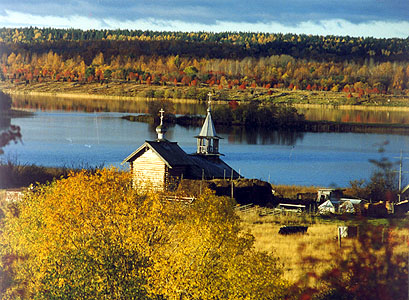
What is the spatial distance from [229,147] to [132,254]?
145ft

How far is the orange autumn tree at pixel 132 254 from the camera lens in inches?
601

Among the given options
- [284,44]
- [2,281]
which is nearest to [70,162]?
[2,281]

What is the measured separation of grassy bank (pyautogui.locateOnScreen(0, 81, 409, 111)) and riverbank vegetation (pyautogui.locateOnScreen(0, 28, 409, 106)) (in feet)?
0.52

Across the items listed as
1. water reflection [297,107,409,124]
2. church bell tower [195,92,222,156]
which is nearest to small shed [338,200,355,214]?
church bell tower [195,92,222,156]

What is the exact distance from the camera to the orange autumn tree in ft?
50.1

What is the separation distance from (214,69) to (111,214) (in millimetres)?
68742

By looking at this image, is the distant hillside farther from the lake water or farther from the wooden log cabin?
the wooden log cabin

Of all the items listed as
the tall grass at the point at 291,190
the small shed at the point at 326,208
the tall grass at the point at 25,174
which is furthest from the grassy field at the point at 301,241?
the tall grass at the point at 25,174

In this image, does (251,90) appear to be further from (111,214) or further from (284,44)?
(111,214)

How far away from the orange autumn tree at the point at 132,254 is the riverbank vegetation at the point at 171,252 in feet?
0.10

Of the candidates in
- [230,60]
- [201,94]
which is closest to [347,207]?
[201,94]

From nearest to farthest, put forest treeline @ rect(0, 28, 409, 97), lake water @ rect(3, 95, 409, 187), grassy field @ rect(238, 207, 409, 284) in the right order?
grassy field @ rect(238, 207, 409, 284) < lake water @ rect(3, 95, 409, 187) < forest treeline @ rect(0, 28, 409, 97)

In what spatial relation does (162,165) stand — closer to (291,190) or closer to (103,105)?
(291,190)

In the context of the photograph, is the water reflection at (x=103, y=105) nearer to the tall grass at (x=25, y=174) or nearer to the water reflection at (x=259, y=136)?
the water reflection at (x=259, y=136)
